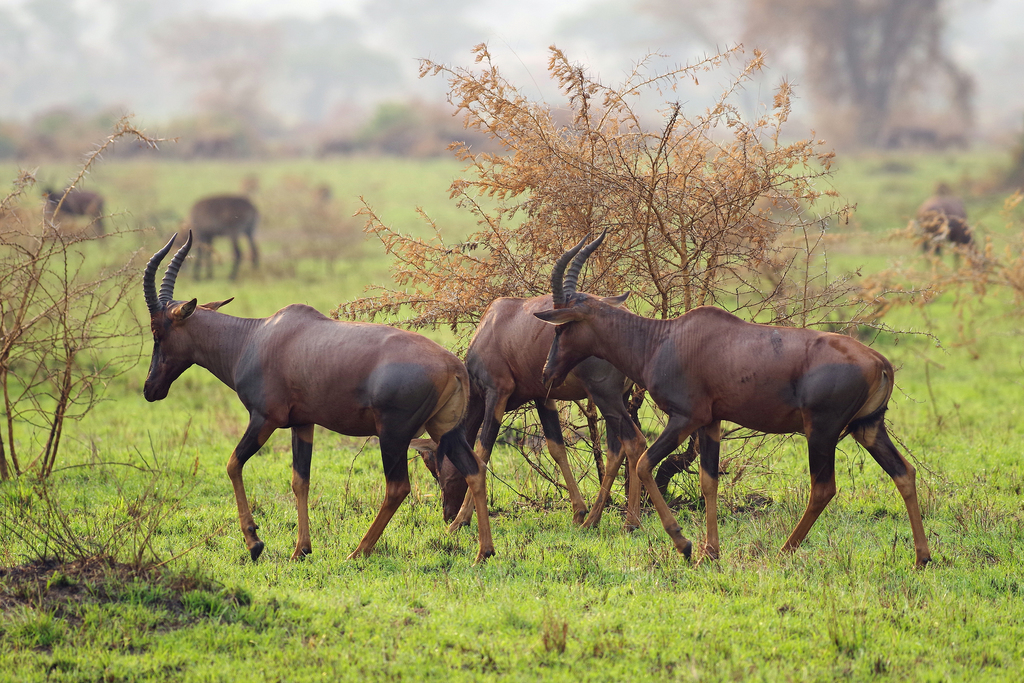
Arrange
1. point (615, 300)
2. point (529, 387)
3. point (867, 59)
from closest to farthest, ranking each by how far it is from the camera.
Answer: point (615, 300), point (529, 387), point (867, 59)

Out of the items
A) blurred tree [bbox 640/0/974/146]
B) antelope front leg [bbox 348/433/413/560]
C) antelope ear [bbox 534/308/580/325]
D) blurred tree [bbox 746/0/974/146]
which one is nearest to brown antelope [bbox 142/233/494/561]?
antelope front leg [bbox 348/433/413/560]

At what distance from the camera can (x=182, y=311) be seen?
7156mm

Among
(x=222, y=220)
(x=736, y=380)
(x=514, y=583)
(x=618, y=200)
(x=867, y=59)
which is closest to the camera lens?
(x=514, y=583)

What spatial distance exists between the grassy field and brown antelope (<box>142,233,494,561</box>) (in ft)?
1.82

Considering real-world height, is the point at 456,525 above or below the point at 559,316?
below

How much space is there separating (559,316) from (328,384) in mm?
1597

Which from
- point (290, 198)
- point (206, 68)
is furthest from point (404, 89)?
point (290, 198)

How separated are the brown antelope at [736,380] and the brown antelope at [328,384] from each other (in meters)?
0.84

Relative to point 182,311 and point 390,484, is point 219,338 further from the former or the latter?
point 390,484

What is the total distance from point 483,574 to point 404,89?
130298mm

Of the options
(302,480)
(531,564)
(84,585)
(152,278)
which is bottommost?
(84,585)

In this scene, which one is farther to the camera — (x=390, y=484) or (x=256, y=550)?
(x=390, y=484)

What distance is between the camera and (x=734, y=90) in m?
8.03

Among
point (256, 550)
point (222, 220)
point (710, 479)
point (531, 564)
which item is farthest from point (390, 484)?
point (222, 220)
